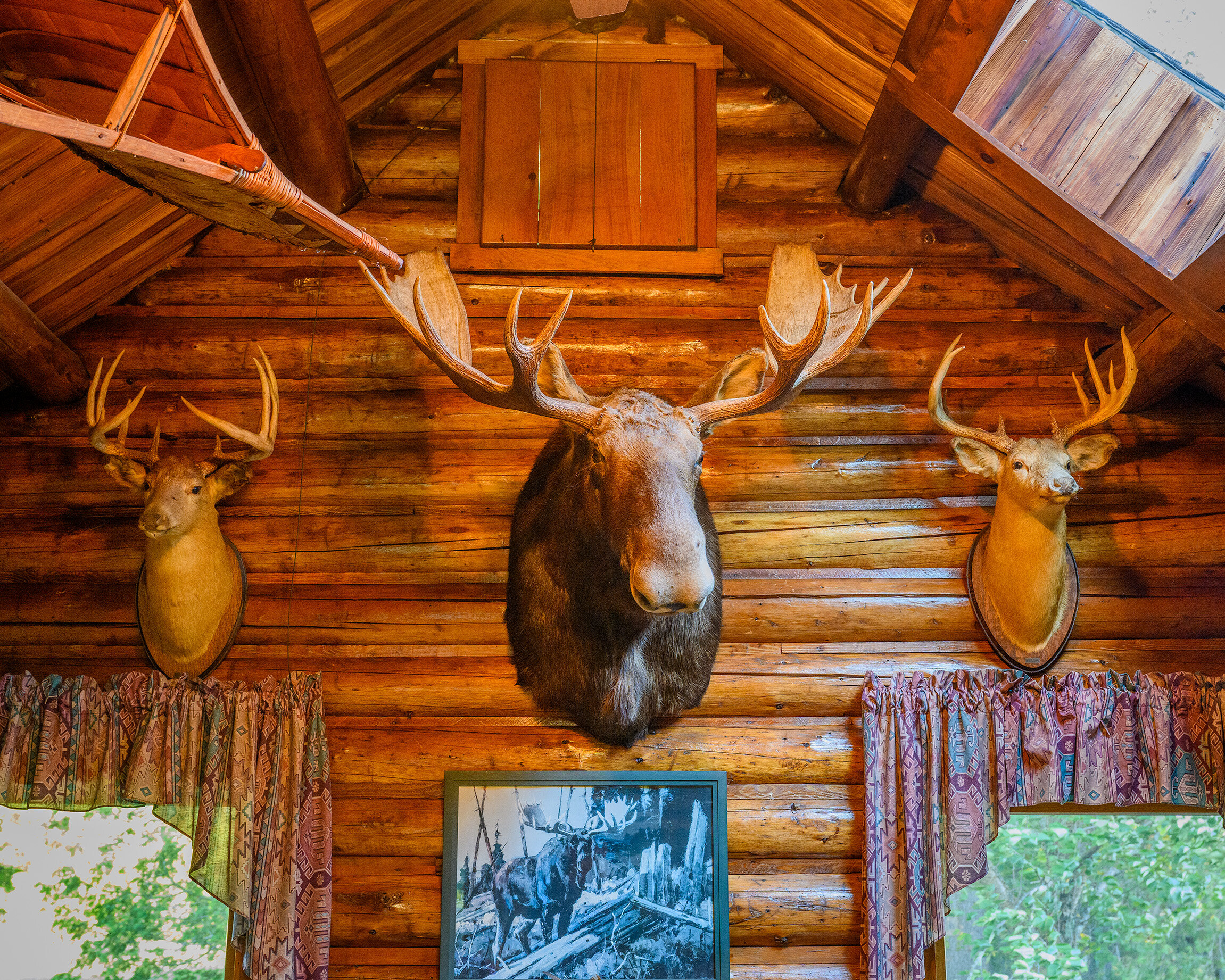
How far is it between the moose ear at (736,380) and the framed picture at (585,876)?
1.40 m

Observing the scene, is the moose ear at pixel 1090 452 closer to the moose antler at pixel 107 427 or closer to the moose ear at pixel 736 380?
the moose ear at pixel 736 380

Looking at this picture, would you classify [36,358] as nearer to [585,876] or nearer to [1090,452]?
[585,876]

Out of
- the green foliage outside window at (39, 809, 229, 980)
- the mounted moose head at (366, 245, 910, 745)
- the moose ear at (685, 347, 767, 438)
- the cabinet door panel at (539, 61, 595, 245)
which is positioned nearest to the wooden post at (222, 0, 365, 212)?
the mounted moose head at (366, 245, 910, 745)

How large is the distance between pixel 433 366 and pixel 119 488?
135 cm

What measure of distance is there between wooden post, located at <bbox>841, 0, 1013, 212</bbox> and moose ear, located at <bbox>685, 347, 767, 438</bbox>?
1.01 m

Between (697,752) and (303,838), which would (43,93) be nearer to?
(303,838)

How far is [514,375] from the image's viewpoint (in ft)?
10.3

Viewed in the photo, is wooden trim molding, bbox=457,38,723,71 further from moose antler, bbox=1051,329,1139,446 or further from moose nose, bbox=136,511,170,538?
moose nose, bbox=136,511,170,538

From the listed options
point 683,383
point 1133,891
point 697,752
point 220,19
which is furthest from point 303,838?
point 1133,891

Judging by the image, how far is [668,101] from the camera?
4.27 metres

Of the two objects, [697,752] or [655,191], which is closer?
[697,752]

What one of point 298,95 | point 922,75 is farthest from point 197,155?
point 922,75

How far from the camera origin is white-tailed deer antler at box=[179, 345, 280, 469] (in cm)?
365

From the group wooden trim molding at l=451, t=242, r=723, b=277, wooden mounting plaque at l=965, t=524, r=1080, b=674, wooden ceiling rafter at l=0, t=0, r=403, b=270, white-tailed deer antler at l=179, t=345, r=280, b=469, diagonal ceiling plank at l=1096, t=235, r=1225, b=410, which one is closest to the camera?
wooden ceiling rafter at l=0, t=0, r=403, b=270
